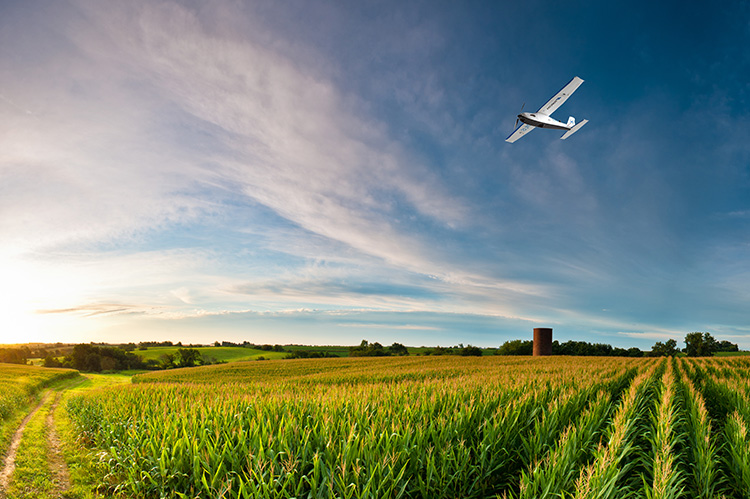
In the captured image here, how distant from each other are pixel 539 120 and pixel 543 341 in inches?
2306

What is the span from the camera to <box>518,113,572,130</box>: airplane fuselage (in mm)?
27755

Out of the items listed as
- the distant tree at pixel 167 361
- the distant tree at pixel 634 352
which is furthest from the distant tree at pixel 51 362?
the distant tree at pixel 634 352

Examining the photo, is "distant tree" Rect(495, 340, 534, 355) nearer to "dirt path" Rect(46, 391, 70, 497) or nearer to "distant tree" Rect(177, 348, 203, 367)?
"distant tree" Rect(177, 348, 203, 367)

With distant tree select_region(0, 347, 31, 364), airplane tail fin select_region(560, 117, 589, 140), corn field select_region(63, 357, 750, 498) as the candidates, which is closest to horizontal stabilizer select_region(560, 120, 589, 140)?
airplane tail fin select_region(560, 117, 589, 140)

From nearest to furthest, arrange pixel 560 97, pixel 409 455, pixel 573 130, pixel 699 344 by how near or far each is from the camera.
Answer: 1. pixel 409 455
2. pixel 560 97
3. pixel 573 130
4. pixel 699 344

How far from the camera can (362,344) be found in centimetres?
10369

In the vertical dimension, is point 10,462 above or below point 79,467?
below

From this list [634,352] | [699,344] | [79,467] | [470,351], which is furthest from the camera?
[699,344]

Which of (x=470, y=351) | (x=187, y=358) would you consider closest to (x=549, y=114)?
(x=470, y=351)

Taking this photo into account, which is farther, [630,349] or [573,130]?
[630,349]

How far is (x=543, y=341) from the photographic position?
2916 inches

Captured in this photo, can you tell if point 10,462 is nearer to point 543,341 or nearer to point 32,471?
point 32,471

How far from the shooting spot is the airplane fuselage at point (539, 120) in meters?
27.8

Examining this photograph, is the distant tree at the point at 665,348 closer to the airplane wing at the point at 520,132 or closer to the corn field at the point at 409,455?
the airplane wing at the point at 520,132
